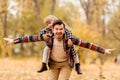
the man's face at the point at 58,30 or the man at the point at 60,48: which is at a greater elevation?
the man's face at the point at 58,30

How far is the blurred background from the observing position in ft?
81.3

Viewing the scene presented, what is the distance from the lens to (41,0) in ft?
165

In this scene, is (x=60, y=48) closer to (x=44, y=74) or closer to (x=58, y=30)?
(x=58, y=30)

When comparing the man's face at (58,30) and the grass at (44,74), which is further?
the grass at (44,74)

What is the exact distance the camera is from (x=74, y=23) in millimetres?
37906

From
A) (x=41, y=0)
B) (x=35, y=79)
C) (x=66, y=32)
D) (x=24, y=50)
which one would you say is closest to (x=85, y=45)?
(x=66, y=32)

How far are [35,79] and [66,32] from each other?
551 centimetres

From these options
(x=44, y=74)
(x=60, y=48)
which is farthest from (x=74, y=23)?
(x=60, y=48)

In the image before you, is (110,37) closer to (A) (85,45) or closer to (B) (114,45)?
(B) (114,45)

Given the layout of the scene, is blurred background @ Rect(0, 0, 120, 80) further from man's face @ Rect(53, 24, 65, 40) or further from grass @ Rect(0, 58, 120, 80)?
man's face @ Rect(53, 24, 65, 40)

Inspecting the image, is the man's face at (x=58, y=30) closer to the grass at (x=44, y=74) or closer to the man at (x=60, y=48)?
the man at (x=60, y=48)

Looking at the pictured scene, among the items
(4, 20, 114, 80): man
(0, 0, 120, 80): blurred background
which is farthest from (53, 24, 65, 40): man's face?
(0, 0, 120, 80): blurred background

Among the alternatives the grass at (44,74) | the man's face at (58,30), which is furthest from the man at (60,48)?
the grass at (44,74)

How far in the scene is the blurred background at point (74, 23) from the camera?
24.8 meters
